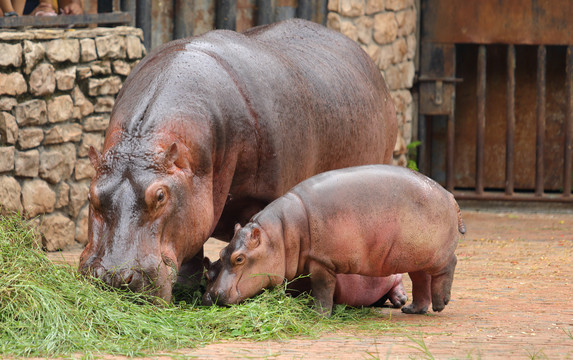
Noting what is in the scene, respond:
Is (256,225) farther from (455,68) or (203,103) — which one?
(455,68)

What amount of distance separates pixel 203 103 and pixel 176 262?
76 centimetres

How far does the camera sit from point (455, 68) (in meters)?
10.3

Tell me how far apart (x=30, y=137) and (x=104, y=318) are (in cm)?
302

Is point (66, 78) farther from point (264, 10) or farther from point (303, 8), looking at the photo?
point (303, 8)

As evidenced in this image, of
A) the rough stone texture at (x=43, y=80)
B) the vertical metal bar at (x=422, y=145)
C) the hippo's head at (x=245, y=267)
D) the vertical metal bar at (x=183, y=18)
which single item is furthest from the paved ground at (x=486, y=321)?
the vertical metal bar at (x=422, y=145)

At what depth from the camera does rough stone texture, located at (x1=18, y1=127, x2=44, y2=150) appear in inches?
261

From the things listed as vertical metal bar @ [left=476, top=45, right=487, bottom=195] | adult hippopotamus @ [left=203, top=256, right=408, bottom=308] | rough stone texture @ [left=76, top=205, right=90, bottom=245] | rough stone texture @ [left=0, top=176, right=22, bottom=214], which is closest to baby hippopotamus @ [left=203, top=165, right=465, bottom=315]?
adult hippopotamus @ [left=203, top=256, right=408, bottom=308]

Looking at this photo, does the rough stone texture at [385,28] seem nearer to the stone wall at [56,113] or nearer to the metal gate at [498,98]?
the metal gate at [498,98]

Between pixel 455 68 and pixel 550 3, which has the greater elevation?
pixel 550 3

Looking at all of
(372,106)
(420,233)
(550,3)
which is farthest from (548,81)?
(420,233)

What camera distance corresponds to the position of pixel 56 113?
6.93 metres

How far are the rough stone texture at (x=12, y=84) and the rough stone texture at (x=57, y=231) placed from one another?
88 centimetres

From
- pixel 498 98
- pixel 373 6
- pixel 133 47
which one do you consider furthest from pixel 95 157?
pixel 498 98

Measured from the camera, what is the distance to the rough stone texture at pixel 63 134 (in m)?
6.88
